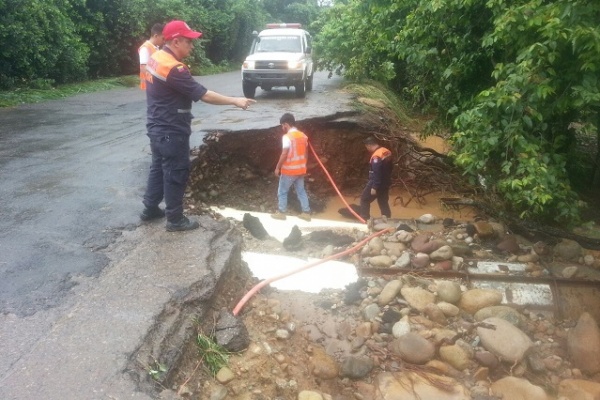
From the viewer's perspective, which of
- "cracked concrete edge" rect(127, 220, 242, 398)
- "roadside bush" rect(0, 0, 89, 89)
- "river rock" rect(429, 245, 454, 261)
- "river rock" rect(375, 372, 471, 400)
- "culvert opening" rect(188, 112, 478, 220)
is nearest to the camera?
"cracked concrete edge" rect(127, 220, 242, 398)

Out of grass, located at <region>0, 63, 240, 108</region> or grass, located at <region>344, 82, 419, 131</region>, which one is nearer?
grass, located at <region>344, 82, 419, 131</region>

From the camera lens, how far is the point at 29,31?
13.4 m

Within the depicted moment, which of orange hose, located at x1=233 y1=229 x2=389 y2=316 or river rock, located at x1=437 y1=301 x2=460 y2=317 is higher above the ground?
orange hose, located at x1=233 y1=229 x2=389 y2=316

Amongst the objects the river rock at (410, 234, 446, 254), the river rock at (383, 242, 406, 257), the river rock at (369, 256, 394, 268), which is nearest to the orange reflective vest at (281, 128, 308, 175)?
the river rock at (383, 242, 406, 257)

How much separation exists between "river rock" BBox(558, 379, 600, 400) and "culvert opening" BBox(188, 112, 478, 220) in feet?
17.4

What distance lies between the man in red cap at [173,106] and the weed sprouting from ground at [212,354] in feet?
5.09

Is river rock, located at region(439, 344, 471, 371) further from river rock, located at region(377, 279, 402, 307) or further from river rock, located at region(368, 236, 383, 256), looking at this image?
river rock, located at region(368, 236, 383, 256)

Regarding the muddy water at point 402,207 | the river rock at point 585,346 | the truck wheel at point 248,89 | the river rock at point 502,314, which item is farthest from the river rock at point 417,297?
the truck wheel at point 248,89

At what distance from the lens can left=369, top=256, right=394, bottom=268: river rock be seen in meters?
5.55

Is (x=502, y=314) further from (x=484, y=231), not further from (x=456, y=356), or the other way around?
(x=484, y=231)

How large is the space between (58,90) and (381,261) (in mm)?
12921

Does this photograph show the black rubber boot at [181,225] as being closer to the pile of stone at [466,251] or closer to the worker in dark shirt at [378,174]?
the pile of stone at [466,251]

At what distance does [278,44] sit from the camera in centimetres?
1498

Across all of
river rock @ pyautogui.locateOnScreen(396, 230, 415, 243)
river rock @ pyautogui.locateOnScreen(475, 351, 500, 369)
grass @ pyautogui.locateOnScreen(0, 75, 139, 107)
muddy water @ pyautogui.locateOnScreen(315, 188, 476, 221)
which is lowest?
muddy water @ pyautogui.locateOnScreen(315, 188, 476, 221)
